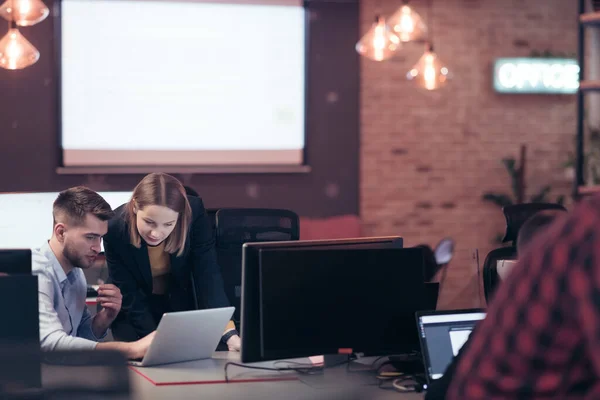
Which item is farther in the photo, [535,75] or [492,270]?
[535,75]

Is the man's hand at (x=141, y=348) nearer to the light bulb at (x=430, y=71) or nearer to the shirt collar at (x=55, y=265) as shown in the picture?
the shirt collar at (x=55, y=265)

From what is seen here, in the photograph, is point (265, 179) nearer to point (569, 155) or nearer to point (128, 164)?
point (128, 164)

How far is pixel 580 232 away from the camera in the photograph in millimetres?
963

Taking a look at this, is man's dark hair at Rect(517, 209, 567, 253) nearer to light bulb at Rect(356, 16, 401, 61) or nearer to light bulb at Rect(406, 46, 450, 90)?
light bulb at Rect(356, 16, 401, 61)

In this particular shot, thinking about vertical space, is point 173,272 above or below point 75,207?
below

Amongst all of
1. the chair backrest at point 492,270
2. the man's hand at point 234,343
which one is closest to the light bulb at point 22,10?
the man's hand at point 234,343

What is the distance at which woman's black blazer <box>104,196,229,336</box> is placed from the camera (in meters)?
3.24

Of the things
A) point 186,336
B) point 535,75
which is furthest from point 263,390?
point 535,75

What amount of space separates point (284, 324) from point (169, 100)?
405 centimetres

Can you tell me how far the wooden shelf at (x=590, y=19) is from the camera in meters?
4.21

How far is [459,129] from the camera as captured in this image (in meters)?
6.93

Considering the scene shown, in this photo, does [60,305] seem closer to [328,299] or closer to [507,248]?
[328,299]

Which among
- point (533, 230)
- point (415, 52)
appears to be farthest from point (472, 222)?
point (533, 230)

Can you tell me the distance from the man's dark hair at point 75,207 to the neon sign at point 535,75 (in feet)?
15.8
